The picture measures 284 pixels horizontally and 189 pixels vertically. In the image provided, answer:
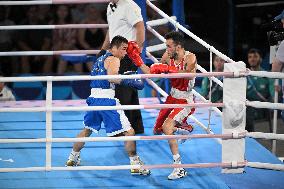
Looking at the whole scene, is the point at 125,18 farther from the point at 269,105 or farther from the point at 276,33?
the point at 269,105

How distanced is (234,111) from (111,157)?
1.23 metres

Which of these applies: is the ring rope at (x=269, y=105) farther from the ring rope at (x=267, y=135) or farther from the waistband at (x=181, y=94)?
the waistband at (x=181, y=94)

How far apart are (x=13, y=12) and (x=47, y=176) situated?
4.35 meters

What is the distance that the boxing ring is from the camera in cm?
397

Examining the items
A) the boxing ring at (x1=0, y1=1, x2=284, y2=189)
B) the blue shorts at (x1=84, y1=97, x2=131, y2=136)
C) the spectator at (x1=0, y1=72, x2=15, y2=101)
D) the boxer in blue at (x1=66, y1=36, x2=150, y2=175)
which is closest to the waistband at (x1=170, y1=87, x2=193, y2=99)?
the boxing ring at (x1=0, y1=1, x2=284, y2=189)

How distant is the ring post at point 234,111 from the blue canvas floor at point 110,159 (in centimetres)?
26

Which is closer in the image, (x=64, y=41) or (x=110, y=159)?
(x=110, y=159)

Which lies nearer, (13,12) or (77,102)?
(77,102)

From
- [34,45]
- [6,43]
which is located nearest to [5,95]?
[6,43]

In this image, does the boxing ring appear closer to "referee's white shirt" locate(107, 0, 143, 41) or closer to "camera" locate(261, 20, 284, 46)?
"referee's white shirt" locate(107, 0, 143, 41)

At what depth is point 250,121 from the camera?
625 cm

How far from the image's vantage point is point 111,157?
16.0 ft

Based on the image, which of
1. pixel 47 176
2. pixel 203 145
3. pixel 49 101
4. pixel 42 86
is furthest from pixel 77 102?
pixel 49 101

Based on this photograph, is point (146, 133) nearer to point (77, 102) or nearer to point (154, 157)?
point (154, 157)
